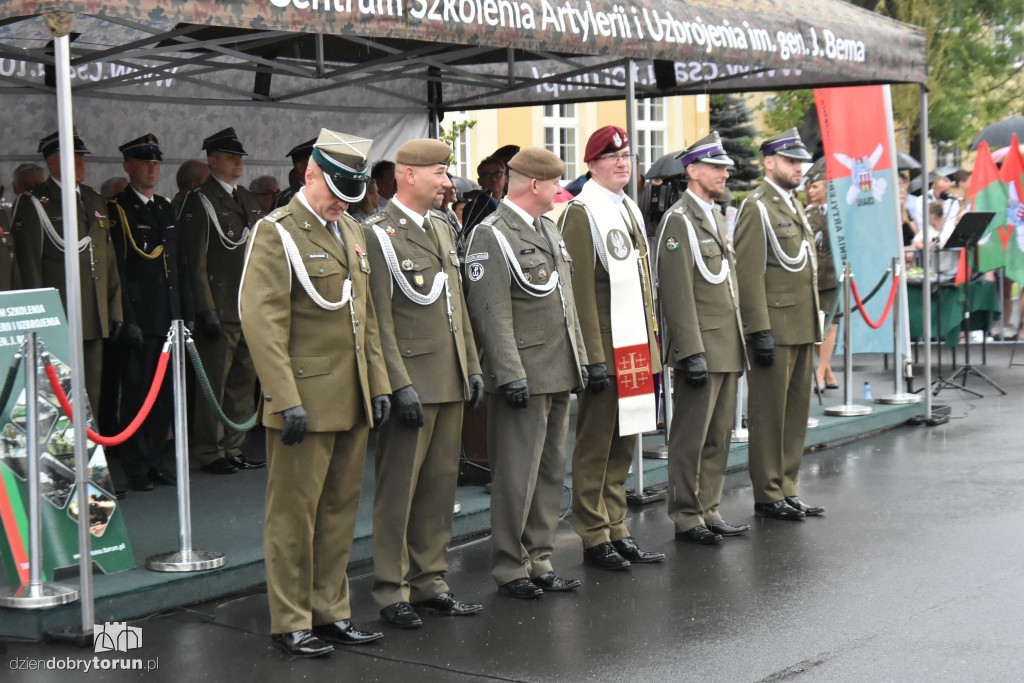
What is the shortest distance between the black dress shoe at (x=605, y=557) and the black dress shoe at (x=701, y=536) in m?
0.63

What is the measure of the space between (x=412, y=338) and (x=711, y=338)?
7.02ft

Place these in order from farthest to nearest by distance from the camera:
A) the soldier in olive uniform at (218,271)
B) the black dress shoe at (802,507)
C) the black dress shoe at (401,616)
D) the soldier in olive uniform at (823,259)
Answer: the soldier in olive uniform at (823,259) < the soldier in olive uniform at (218,271) < the black dress shoe at (802,507) < the black dress shoe at (401,616)

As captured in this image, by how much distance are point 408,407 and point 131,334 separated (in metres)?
3.18

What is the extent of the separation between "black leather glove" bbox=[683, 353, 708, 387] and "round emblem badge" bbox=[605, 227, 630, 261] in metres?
0.70

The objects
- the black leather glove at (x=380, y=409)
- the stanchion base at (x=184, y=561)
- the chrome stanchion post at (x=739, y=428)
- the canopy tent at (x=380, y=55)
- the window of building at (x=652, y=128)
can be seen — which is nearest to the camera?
the black leather glove at (x=380, y=409)

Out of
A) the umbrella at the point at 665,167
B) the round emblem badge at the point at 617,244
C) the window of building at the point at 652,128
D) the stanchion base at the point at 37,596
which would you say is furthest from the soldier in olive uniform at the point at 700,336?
the window of building at the point at 652,128

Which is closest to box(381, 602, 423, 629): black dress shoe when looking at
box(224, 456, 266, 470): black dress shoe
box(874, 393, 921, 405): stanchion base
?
box(224, 456, 266, 470): black dress shoe

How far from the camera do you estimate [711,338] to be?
7395mm

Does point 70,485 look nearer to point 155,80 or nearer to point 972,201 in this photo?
point 155,80

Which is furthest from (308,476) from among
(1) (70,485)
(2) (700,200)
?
(2) (700,200)

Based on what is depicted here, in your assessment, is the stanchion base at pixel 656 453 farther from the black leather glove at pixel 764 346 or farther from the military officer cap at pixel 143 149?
the military officer cap at pixel 143 149

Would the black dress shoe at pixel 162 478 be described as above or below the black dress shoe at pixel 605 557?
above

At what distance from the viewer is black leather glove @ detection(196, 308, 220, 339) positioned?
28.4 ft

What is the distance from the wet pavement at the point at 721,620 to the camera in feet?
17.1
